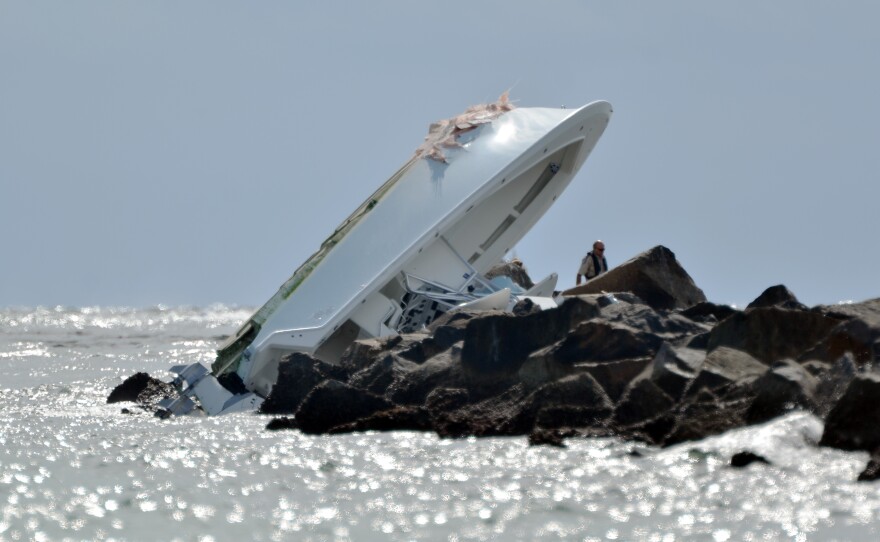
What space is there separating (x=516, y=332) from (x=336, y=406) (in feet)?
6.68

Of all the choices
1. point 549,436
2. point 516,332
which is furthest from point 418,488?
point 516,332

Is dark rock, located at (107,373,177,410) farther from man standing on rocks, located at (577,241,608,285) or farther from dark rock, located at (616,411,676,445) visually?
dark rock, located at (616,411,676,445)

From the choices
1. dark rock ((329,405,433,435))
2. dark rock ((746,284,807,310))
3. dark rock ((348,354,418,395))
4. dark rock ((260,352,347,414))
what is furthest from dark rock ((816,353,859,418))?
dark rock ((260,352,347,414))

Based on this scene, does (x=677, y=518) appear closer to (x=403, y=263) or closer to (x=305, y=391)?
(x=305, y=391)

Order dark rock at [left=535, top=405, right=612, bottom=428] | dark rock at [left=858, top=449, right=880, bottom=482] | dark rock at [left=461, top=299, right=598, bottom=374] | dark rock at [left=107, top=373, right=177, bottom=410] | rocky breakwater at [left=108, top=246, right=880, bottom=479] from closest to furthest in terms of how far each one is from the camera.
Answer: dark rock at [left=858, top=449, right=880, bottom=482], rocky breakwater at [left=108, top=246, right=880, bottom=479], dark rock at [left=535, top=405, right=612, bottom=428], dark rock at [left=461, top=299, right=598, bottom=374], dark rock at [left=107, top=373, right=177, bottom=410]

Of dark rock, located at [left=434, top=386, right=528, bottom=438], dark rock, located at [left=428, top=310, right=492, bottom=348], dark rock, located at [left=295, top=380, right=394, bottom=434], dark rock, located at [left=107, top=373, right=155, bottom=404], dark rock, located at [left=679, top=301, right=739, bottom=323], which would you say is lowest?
dark rock, located at [left=107, top=373, right=155, bottom=404]

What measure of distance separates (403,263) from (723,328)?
6.03 m

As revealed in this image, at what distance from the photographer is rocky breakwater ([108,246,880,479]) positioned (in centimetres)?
1108

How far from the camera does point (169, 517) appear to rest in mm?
9914

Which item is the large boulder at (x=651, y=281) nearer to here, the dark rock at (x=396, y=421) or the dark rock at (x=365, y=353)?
the dark rock at (x=365, y=353)

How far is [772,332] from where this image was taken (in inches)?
488

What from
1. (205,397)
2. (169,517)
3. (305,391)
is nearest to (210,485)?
(169,517)

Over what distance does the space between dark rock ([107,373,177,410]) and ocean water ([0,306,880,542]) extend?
360cm

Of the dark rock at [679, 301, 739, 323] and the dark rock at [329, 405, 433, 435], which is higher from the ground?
the dark rock at [679, 301, 739, 323]
